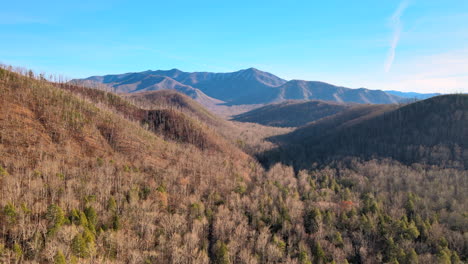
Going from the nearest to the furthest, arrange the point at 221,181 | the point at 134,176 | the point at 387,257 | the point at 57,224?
1. the point at 57,224
2. the point at 387,257
3. the point at 134,176
4. the point at 221,181

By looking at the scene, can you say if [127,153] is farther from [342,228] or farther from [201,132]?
[342,228]

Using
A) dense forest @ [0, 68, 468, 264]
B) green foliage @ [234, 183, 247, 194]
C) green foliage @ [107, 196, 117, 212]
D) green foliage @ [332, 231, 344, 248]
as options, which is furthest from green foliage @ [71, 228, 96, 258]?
green foliage @ [332, 231, 344, 248]

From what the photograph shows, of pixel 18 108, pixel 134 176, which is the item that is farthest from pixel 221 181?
pixel 18 108

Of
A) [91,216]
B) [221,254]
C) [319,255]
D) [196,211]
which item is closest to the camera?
[91,216]

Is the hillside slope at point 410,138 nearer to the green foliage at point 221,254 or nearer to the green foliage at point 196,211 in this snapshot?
the green foliage at point 196,211

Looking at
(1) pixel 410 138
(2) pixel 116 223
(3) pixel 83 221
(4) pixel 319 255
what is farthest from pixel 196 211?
(1) pixel 410 138

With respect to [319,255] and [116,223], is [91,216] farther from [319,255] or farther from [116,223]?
[319,255]

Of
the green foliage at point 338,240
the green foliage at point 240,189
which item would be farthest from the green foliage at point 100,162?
the green foliage at point 338,240

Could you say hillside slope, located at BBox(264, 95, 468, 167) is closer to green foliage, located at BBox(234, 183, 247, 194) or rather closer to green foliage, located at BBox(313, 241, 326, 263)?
green foliage, located at BBox(234, 183, 247, 194)

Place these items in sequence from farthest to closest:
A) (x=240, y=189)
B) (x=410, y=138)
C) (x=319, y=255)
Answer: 1. (x=410, y=138)
2. (x=240, y=189)
3. (x=319, y=255)
